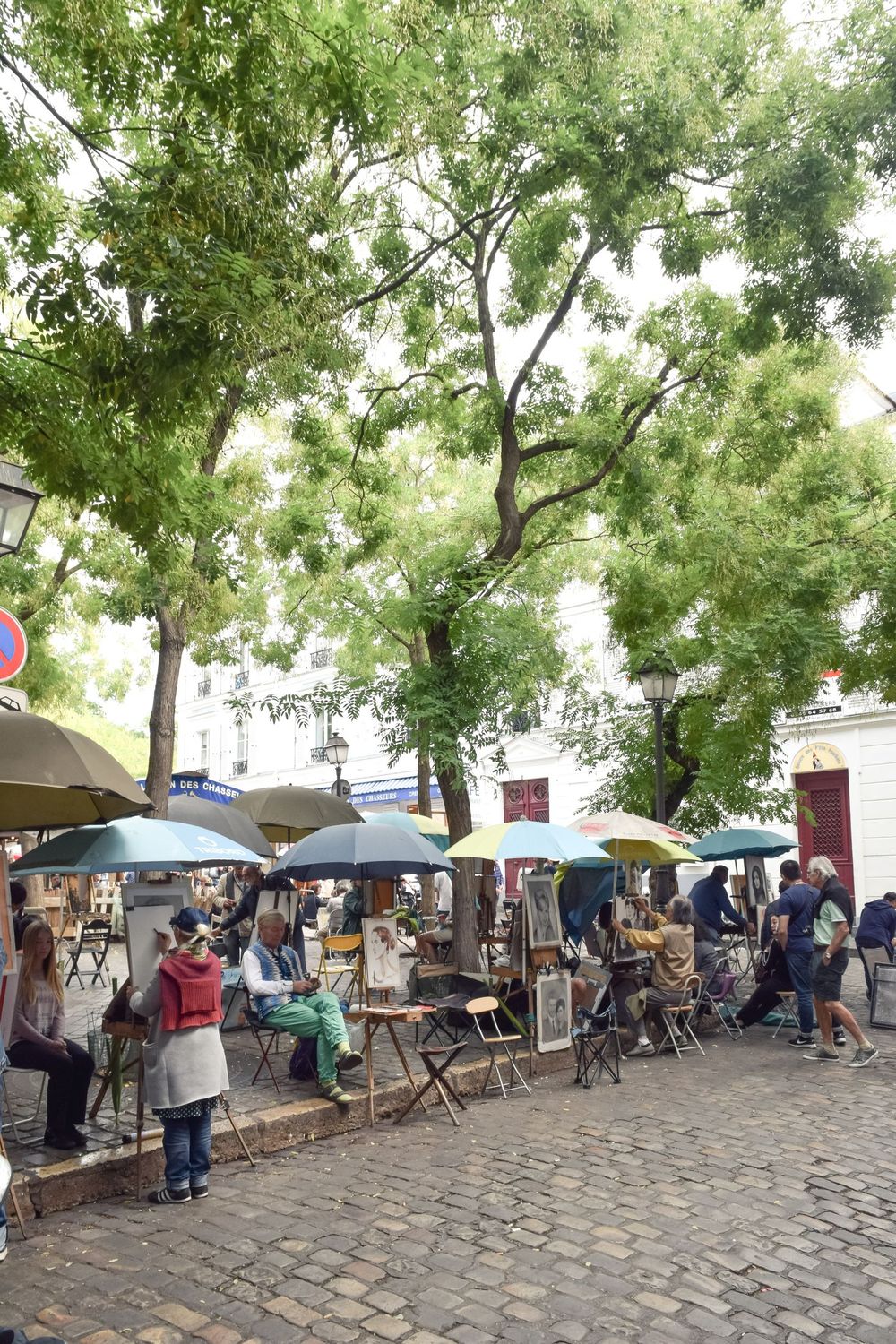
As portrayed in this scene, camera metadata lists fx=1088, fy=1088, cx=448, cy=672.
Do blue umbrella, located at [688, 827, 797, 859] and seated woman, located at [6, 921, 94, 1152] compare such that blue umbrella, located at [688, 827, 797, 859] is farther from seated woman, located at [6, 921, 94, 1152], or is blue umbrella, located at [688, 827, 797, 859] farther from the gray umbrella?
seated woman, located at [6, 921, 94, 1152]

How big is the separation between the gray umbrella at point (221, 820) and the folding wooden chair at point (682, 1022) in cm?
463

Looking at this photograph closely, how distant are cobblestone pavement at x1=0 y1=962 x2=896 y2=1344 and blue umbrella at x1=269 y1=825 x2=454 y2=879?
2.37 metres

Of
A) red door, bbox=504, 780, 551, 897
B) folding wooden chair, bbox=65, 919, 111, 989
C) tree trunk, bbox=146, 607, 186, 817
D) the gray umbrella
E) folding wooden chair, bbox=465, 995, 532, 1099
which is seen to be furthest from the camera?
red door, bbox=504, 780, 551, 897

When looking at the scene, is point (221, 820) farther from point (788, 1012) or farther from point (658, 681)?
point (788, 1012)

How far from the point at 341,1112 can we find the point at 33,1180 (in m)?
2.51

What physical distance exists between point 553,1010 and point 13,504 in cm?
664

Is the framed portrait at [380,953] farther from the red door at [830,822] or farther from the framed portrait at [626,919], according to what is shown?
the red door at [830,822]

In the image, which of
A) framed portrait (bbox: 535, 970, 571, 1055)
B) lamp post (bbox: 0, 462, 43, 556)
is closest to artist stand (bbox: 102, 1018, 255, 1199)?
lamp post (bbox: 0, 462, 43, 556)

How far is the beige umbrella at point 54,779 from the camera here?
6.66 m

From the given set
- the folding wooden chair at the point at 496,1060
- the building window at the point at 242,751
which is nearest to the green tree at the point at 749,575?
the folding wooden chair at the point at 496,1060

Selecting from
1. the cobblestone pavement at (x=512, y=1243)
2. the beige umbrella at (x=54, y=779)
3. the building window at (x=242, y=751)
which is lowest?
the cobblestone pavement at (x=512, y=1243)

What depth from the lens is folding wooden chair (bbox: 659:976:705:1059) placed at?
10805 mm

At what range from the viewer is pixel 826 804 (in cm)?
2519

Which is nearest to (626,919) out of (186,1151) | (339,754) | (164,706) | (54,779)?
(164,706)
